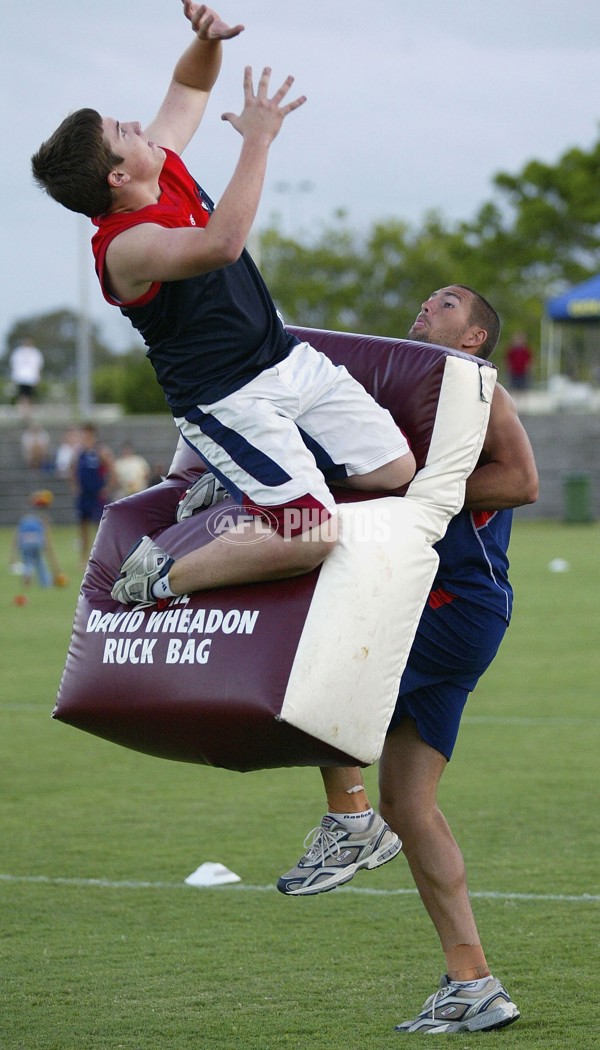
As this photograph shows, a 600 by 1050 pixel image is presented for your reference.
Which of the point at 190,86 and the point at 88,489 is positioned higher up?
the point at 190,86

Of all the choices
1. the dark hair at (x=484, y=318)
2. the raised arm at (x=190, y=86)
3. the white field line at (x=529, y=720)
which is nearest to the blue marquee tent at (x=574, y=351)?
the white field line at (x=529, y=720)

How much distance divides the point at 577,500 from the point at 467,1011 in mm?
25086

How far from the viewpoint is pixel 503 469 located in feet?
14.4

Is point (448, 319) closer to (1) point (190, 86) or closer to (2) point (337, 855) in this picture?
(1) point (190, 86)

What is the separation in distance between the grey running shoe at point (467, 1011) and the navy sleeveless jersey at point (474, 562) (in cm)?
117

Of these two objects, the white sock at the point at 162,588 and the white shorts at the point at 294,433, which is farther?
the white sock at the point at 162,588

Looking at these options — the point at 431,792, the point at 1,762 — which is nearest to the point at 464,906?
the point at 431,792

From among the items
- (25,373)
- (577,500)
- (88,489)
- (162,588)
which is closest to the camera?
(162,588)

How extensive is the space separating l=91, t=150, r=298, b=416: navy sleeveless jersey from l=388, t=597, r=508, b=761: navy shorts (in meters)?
1.00

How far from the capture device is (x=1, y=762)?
838 centimetres

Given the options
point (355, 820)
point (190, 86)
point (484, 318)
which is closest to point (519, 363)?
point (484, 318)

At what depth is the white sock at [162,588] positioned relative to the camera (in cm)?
420

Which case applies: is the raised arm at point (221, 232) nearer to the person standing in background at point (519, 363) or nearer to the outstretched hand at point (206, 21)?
the outstretched hand at point (206, 21)

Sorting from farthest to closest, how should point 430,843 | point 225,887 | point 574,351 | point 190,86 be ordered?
point 574,351 < point 225,887 < point 190,86 < point 430,843
